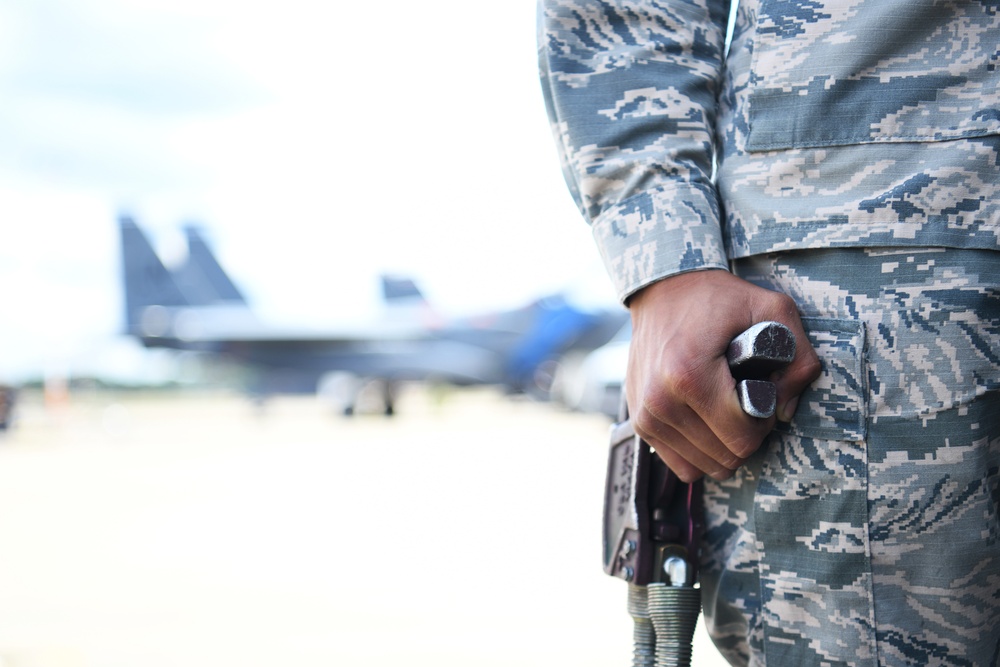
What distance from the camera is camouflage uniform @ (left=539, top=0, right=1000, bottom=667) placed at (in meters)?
0.72

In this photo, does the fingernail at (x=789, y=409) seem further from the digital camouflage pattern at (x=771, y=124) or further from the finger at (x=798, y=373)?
the digital camouflage pattern at (x=771, y=124)

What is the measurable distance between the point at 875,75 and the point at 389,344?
65.6 feet

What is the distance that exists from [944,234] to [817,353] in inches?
5.4

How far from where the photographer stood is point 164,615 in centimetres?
329

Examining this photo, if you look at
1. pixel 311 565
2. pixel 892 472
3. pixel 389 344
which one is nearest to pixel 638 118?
pixel 892 472

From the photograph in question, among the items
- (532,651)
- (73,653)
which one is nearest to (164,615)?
(73,653)

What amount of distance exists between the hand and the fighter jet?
1814 cm

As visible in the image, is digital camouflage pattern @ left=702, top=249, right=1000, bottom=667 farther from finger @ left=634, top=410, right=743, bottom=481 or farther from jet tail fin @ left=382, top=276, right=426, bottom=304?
jet tail fin @ left=382, top=276, right=426, bottom=304

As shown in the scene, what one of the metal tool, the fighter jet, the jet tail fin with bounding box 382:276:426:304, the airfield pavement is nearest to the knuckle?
the metal tool

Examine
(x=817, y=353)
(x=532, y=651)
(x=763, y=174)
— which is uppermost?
(x=763, y=174)

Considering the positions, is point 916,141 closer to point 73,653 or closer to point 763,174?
point 763,174

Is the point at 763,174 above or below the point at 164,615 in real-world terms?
above

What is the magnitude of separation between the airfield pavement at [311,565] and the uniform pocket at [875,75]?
2140 millimetres

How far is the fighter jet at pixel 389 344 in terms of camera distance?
63.6 feet
